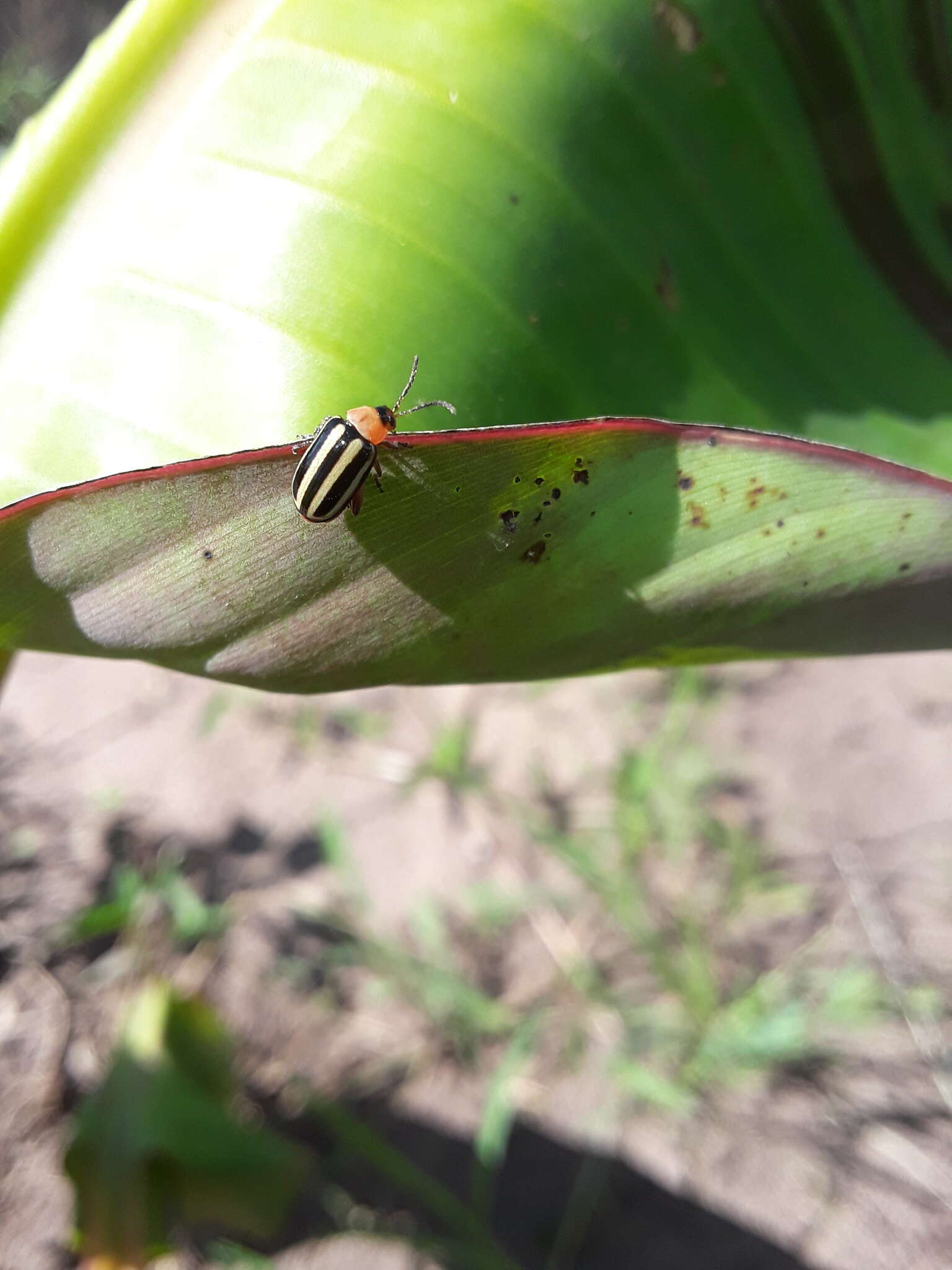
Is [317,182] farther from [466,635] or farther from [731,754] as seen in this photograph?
[731,754]

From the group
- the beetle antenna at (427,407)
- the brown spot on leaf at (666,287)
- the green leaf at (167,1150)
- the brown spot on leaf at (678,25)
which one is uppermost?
the brown spot on leaf at (678,25)

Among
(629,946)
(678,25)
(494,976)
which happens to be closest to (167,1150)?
(494,976)

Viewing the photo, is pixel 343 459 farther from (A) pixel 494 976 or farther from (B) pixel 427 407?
(A) pixel 494 976

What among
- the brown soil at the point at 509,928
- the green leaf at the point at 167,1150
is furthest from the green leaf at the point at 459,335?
the brown soil at the point at 509,928

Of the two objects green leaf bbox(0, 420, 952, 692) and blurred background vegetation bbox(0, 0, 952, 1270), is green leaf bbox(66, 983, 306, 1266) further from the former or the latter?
green leaf bbox(0, 420, 952, 692)

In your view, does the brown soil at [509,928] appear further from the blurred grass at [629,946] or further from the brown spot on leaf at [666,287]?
the brown spot on leaf at [666,287]

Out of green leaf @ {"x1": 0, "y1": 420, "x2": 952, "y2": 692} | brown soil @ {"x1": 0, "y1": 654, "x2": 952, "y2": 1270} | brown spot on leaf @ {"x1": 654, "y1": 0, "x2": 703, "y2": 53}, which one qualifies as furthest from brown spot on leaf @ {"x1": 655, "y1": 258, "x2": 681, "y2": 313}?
brown soil @ {"x1": 0, "y1": 654, "x2": 952, "y2": 1270}

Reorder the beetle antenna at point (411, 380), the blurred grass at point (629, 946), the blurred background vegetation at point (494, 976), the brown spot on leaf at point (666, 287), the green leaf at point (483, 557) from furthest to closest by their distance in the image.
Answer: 1. the blurred grass at point (629, 946)
2. the blurred background vegetation at point (494, 976)
3. the brown spot on leaf at point (666, 287)
4. the beetle antenna at point (411, 380)
5. the green leaf at point (483, 557)

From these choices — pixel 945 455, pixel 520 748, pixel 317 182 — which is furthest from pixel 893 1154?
pixel 317 182
